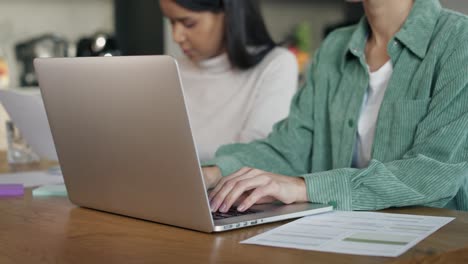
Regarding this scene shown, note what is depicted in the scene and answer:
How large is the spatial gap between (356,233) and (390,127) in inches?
21.7

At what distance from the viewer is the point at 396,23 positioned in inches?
67.6

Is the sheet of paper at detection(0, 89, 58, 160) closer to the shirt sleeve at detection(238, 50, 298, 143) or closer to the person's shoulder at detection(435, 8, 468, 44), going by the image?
the shirt sleeve at detection(238, 50, 298, 143)

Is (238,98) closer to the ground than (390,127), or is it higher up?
closer to the ground

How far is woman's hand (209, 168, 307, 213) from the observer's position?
1271 millimetres

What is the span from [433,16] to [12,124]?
1187 mm

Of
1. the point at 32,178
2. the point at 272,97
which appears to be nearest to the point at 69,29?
the point at 272,97

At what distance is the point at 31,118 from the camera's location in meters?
1.97

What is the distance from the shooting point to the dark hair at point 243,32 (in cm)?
236

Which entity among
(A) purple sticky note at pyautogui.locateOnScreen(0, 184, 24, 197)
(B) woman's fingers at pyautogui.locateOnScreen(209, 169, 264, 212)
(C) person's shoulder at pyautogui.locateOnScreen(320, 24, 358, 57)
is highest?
(C) person's shoulder at pyautogui.locateOnScreen(320, 24, 358, 57)

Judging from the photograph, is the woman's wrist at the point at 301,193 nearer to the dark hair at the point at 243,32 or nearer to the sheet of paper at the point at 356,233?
the sheet of paper at the point at 356,233

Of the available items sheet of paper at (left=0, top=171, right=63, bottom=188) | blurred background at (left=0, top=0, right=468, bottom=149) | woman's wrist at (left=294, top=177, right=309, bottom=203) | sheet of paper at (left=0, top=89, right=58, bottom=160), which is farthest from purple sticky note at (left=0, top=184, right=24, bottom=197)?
blurred background at (left=0, top=0, right=468, bottom=149)

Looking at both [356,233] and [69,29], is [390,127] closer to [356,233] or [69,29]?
[356,233]

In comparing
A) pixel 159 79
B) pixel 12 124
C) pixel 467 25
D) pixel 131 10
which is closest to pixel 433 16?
pixel 467 25

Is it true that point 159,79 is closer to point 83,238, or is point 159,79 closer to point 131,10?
point 83,238
